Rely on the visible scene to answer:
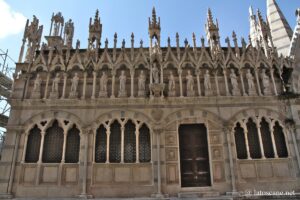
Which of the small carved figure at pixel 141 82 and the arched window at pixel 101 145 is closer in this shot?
the arched window at pixel 101 145

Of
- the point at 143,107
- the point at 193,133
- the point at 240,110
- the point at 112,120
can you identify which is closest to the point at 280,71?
the point at 240,110

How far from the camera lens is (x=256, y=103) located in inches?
512

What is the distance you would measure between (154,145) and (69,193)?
4535 millimetres

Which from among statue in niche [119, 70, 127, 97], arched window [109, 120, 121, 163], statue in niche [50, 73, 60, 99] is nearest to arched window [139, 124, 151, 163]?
arched window [109, 120, 121, 163]

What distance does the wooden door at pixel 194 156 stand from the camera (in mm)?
11914

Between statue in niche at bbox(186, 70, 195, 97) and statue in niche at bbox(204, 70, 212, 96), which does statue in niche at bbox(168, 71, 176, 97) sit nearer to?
statue in niche at bbox(186, 70, 195, 97)

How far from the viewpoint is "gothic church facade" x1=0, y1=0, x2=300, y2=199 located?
1178 centimetres

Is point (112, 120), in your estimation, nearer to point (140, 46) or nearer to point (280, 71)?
point (140, 46)

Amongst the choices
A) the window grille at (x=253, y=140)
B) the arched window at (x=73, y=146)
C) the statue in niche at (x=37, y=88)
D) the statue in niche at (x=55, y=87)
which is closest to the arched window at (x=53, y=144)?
the arched window at (x=73, y=146)

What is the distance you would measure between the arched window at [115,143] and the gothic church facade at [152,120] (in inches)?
2.0

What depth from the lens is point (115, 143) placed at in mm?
12477

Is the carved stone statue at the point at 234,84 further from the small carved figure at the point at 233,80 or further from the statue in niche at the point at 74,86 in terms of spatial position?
the statue in niche at the point at 74,86

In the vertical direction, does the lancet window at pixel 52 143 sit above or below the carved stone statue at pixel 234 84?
below

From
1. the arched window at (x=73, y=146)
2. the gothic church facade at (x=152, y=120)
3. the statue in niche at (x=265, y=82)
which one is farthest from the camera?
the statue in niche at (x=265, y=82)
